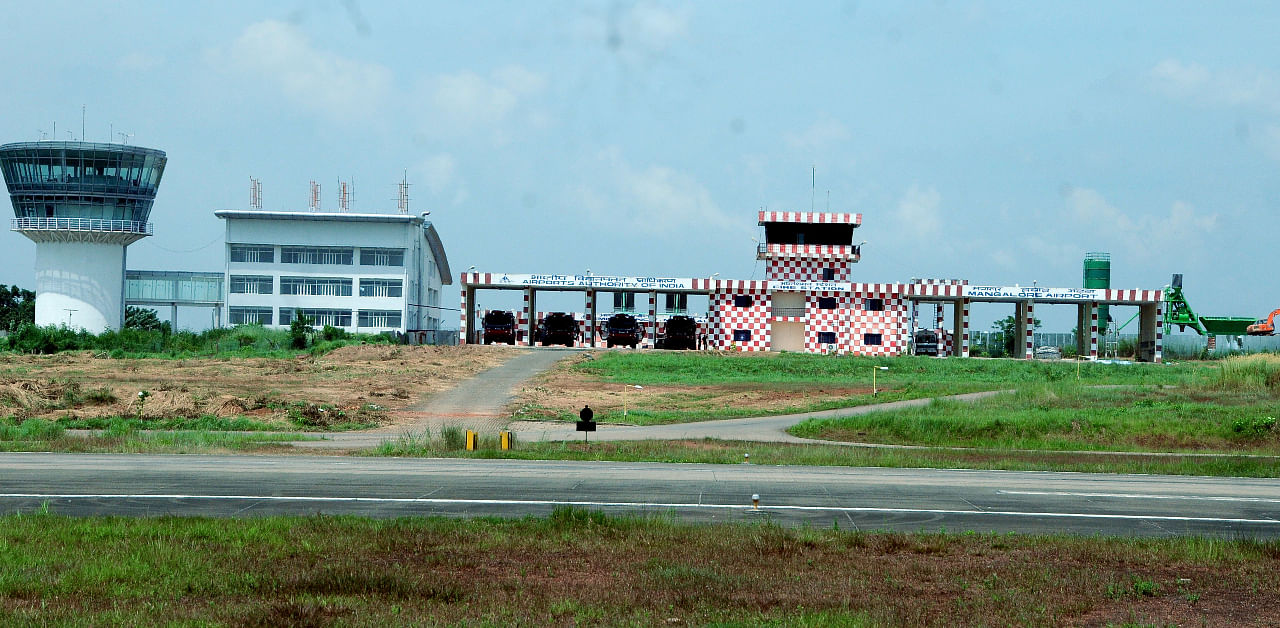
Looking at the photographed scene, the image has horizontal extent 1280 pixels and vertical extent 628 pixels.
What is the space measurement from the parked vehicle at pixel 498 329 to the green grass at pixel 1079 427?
4139cm

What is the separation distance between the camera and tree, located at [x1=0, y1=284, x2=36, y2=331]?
10206 centimetres

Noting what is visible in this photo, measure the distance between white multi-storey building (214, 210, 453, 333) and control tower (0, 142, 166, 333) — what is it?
19.7 ft

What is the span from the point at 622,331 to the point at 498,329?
782 cm

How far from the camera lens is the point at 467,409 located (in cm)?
3819

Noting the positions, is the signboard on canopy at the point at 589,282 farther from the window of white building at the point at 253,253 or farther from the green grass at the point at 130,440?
the green grass at the point at 130,440

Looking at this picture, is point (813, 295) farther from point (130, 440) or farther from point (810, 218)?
point (130, 440)

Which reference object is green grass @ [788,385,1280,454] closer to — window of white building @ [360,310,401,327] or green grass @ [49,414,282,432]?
green grass @ [49,414,282,432]

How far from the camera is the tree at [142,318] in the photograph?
96500 mm

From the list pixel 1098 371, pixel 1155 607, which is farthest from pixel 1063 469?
pixel 1098 371

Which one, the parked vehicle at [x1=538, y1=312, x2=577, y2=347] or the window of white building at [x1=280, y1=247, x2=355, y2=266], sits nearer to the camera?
the parked vehicle at [x1=538, y1=312, x2=577, y2=347]

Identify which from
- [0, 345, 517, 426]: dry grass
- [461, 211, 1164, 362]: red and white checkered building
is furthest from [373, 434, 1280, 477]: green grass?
[461, 211, 1164, 362]: red and white checkered building

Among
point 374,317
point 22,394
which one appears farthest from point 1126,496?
point 374,317

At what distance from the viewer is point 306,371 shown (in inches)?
1969

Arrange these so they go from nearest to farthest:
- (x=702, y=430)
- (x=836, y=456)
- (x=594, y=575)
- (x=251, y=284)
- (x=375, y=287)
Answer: (x=594, y=575) → (x=836, y=456) → (x=702, y=430) → (x=251, y=284) → (x=375, y=287)
